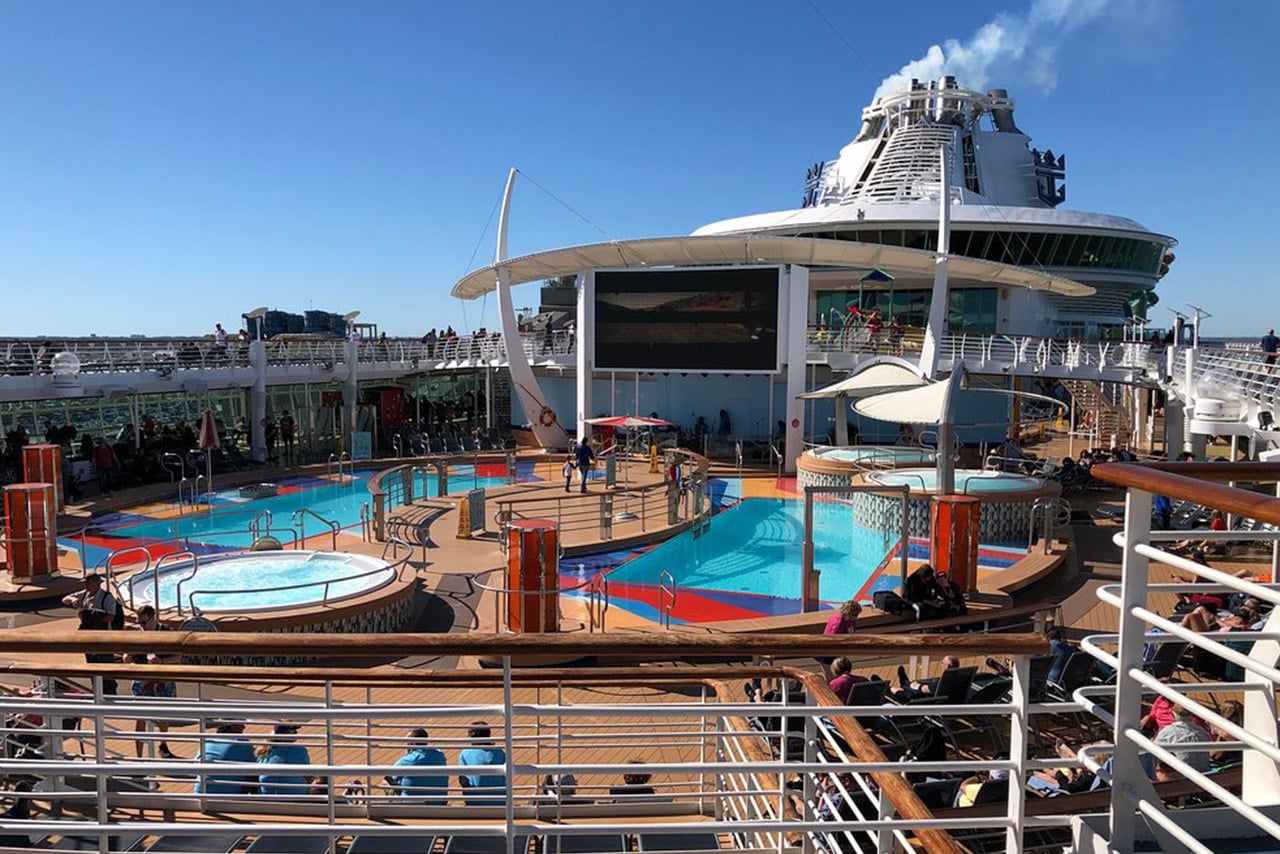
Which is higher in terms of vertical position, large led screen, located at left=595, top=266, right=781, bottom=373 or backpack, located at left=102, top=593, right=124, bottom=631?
large led screen, located at left=595, top=266, right=781, bottom=373

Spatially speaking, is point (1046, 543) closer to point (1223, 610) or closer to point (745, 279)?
point (1223, 610)

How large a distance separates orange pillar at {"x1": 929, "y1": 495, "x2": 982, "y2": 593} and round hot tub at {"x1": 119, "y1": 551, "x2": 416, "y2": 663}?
21.2 ft

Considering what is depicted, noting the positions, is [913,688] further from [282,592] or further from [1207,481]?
[282,592]

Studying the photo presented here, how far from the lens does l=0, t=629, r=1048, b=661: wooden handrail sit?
211 cm

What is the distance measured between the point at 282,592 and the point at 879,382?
1048cm

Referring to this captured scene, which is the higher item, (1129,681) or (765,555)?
(1129,681)

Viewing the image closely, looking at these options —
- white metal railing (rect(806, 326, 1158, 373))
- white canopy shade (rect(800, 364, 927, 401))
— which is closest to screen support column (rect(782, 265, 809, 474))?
white metal railing (rect(806, 326, 1158, 373))

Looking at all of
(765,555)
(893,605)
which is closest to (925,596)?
(893,605)

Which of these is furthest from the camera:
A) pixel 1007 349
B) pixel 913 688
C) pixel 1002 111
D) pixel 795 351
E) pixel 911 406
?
pixel 1002 111

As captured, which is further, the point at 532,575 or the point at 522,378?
the point at 522,378

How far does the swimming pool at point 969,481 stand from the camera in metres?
15.2

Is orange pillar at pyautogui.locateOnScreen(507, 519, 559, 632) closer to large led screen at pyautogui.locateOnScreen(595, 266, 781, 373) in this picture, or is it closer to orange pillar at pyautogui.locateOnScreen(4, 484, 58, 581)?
orange pillar at pyautogui.locateOnScreen(4, 484, 58, 581)

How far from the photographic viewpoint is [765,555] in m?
14.8

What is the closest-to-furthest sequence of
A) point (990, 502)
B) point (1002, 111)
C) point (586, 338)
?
point (990, 502)
point (586, 338)
point (1002, 111)
